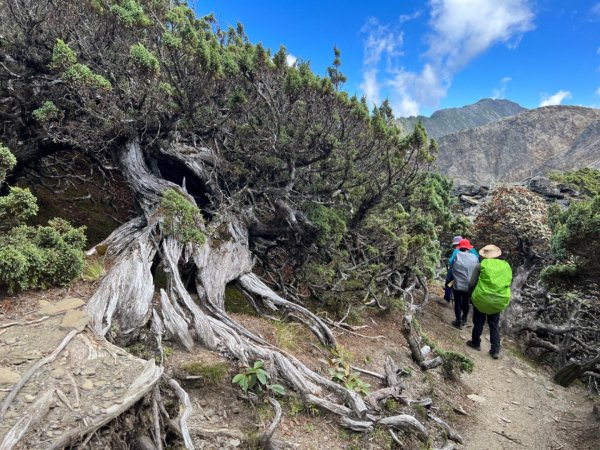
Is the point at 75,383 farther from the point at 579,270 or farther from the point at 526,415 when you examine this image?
the point at 579,270

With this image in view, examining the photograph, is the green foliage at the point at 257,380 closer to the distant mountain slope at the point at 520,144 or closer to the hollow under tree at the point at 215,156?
the hollow under tree at the point at 215,156

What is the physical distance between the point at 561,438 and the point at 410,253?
15.1ft

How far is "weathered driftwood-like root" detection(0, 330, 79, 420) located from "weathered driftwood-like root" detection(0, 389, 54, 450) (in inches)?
6.6

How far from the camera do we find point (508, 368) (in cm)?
866

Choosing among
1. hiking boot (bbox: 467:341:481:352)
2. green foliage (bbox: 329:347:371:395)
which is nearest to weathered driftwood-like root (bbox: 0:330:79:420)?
green foliage (bbox: 329:347:371:395)

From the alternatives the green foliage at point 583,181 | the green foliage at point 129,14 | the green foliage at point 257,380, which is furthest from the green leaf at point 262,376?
the green foliage at point 583,181

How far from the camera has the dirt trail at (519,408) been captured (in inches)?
241

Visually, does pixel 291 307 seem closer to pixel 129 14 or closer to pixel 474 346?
pixel 474 346

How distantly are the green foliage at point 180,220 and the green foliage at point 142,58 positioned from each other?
88.2 inches

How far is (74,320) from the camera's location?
4.65 meters

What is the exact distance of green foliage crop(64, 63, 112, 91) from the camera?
21.7ft

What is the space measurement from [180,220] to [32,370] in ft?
12.0

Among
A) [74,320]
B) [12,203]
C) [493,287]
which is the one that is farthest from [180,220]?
[493,287]

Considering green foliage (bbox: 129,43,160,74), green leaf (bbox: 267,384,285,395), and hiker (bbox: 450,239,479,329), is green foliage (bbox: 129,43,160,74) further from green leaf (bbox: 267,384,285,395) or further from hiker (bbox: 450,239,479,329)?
hiker (bbox: 450,239,479,329)
